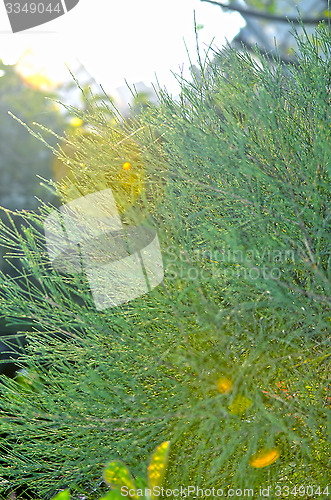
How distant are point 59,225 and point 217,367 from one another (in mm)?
600

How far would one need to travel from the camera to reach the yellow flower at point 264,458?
743 mm

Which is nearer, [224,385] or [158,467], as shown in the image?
[158,467]

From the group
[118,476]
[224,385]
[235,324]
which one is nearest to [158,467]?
[118,476]

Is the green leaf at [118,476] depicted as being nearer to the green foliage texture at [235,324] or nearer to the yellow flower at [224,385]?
the green foliage texture at [235,324]

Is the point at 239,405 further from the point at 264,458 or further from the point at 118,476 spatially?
the point at 118,476

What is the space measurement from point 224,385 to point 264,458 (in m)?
0.15

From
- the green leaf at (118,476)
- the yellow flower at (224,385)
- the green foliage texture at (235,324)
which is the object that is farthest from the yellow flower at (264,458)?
the green leaf at (118,476)

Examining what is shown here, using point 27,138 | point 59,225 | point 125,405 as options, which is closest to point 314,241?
point 125,405

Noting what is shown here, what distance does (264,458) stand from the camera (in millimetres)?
755

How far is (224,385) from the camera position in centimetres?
77

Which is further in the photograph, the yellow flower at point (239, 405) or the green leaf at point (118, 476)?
the yellow flower at point (239, 405)

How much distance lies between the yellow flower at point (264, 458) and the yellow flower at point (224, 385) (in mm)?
129

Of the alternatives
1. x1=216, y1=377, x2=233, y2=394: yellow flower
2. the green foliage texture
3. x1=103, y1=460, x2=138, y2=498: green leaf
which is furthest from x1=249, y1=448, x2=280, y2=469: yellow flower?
x1=103, y1=460, x2=138, y2=498: green leaf

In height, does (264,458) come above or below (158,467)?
below
